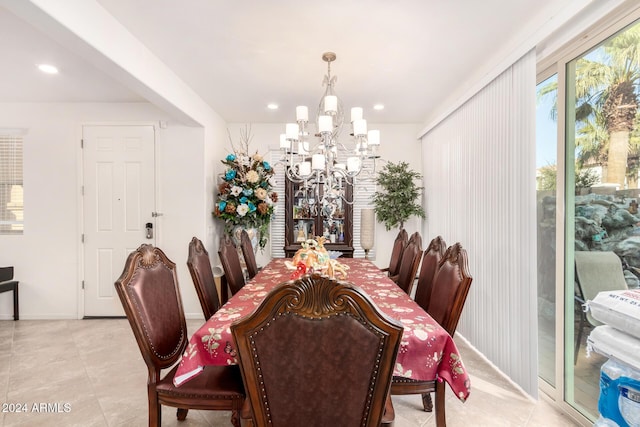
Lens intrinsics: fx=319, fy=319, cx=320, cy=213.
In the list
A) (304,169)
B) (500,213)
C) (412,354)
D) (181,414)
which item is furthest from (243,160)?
(412,354)

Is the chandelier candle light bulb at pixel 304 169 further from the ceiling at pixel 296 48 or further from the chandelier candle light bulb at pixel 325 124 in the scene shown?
the ceiling at pixel 296 48

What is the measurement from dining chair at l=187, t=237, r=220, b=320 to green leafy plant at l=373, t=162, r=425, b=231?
2539 mm

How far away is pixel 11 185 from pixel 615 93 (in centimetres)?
569

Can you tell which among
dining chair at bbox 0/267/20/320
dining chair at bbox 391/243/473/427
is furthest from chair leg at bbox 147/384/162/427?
dining chair at bbox 0/267/20/320

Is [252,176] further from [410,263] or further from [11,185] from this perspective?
[11,185]

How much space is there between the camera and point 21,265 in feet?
12.4

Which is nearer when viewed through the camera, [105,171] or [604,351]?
[604,351]

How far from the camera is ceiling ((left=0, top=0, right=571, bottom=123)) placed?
1.97 m

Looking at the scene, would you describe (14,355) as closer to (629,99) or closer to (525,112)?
(525,112)

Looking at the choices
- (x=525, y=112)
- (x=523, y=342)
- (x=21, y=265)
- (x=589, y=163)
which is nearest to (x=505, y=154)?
(x=525, y=112)

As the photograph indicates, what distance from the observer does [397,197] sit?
4.12 metres

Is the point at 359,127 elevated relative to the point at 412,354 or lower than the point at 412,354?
elevated

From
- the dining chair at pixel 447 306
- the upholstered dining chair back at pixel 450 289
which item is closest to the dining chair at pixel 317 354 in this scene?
the dining chair at pixel 447 306

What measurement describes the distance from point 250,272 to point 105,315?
83.8 inches
